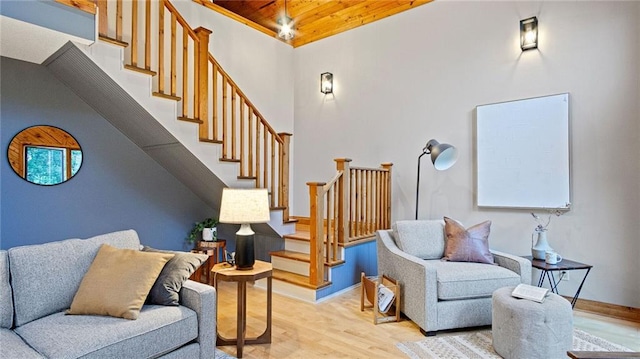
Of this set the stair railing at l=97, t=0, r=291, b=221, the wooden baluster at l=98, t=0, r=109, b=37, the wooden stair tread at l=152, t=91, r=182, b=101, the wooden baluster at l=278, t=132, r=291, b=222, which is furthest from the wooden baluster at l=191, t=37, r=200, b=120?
the wooden baluster at l=278, t=132, r=291, b=222

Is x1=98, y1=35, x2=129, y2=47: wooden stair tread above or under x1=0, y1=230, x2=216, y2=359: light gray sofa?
above

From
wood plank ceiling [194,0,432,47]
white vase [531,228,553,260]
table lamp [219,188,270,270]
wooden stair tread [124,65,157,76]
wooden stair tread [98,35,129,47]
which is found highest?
wood plank ceiling [194,0,432,47]

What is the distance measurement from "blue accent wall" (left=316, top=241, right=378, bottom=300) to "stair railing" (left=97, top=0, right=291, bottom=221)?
0.97 metres

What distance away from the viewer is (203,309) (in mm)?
2131

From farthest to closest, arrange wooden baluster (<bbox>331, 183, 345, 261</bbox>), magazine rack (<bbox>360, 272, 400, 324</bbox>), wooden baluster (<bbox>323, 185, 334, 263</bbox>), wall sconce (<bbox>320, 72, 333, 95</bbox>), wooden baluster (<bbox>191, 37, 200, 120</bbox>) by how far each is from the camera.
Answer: wall sconce (<bbox>320, 72, 333, 95</bbox>), wooden baluster (<bbox>331, 183, 345, 261</bbox>), wooden baluster (<bbox>323, 185, 334, 263</bbox>), wooden baluster (<bbox>191, 37, 200, 120</bbox>), magazine rack (<bbox>360, 272, 400, 324</bbox>)

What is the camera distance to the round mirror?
3.19 metres

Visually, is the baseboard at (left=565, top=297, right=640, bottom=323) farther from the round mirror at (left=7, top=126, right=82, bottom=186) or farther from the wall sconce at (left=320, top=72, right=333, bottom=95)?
the round mirror at (left=7, top=126, right=82, bottom=186)

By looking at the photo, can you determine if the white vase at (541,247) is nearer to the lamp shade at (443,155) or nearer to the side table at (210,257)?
the lamp shade at (443,155)

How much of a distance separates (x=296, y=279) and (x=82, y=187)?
2381 millimetres

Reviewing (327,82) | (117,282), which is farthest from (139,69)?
(327,82)

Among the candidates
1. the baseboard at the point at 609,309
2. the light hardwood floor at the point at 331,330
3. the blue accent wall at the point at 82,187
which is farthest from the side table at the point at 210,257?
the baseboard at the point at 609,309

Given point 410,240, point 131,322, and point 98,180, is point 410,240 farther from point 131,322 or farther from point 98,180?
point 98,180

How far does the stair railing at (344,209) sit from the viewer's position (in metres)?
Result: 3.57

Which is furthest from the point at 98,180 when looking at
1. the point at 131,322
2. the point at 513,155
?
the point at 513,155
